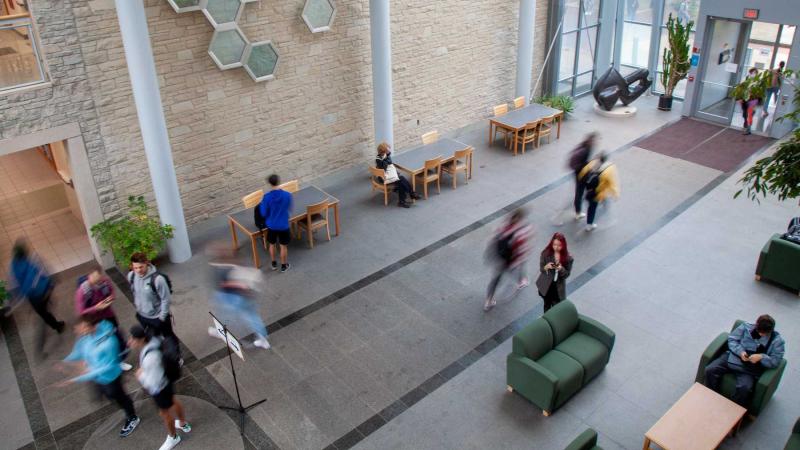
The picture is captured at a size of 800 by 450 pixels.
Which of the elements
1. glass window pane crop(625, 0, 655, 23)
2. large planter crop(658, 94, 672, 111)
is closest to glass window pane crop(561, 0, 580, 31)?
glass window pane crop(625, 0, 655, 23)

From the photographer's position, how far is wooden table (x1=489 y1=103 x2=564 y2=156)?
13.7 meters

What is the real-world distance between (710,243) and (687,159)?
11.7 ft

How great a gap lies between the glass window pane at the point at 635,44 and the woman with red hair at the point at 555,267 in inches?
430

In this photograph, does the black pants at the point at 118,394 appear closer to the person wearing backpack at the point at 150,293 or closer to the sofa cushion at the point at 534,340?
the person wearing backpack at the point at 150,293

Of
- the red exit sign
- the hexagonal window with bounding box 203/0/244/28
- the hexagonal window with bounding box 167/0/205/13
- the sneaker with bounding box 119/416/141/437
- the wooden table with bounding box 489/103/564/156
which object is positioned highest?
the hexagonal window with bounding box 167/0/205/13

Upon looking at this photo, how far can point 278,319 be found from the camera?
9.07 m

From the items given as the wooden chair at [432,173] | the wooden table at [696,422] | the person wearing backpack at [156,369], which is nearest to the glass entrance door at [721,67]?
the wooden chair at [432,173]

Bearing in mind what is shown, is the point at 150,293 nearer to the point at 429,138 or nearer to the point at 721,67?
the point at 429,138

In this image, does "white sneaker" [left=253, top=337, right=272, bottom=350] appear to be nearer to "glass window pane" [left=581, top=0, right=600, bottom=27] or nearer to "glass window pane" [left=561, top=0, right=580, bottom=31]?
"glass window pane" [left=561, top=0, right=580, bottom=31]

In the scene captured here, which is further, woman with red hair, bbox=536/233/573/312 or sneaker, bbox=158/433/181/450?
woman with red hair, bbox=536/233/573/312

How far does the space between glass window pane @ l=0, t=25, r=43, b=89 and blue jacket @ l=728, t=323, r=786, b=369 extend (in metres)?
9.09

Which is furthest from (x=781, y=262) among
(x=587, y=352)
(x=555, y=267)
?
(x=587, y=352)

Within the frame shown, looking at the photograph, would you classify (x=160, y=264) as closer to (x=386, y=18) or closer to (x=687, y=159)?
(x=386, y=18)

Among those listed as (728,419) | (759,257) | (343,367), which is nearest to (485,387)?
(343,367)
